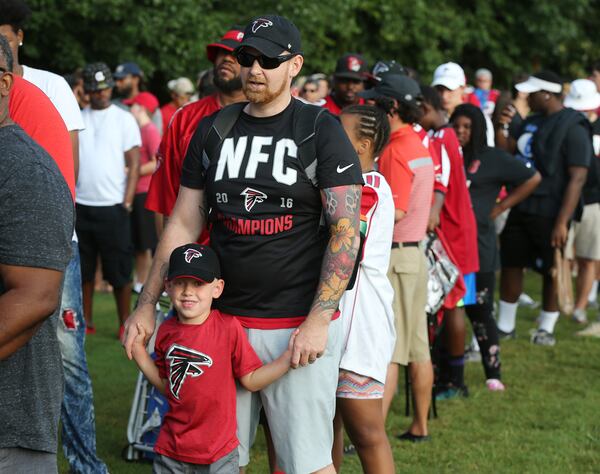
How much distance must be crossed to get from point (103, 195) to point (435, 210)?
12.3 ft

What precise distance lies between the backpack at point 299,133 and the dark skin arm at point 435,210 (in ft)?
9.24

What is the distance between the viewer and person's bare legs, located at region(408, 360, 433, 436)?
20.2ft

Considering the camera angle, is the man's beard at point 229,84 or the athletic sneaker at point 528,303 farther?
the athletic sneaker at point 528,303

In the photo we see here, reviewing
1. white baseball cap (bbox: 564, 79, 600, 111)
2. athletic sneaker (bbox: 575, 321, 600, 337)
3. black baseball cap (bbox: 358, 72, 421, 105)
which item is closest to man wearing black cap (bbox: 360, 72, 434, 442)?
black baseball cap (bbox: 358, 72, 421, 105)

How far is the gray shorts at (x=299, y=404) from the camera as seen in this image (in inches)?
153

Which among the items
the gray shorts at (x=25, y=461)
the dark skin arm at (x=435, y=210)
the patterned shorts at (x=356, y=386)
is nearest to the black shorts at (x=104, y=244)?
the dark skin arm at (x=435, y=210)

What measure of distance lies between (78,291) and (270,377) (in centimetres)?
151

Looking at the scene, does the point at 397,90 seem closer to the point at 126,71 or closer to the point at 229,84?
the point at 229,84

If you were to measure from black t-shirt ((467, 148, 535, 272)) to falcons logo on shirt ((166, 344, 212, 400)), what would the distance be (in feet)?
14.1

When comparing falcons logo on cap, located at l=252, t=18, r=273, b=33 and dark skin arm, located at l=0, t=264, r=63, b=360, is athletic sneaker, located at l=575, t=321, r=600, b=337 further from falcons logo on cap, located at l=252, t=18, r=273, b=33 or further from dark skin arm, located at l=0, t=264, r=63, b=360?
dark skin arm, located at l=0, t=264, r=63, b=360

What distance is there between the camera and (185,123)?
17.4 feet

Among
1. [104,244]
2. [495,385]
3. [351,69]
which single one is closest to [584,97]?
[351,69]

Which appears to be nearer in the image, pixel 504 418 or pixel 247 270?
pixel 247 270

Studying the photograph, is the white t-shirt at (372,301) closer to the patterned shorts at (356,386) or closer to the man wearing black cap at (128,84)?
the patterned shorts at (356,386)
